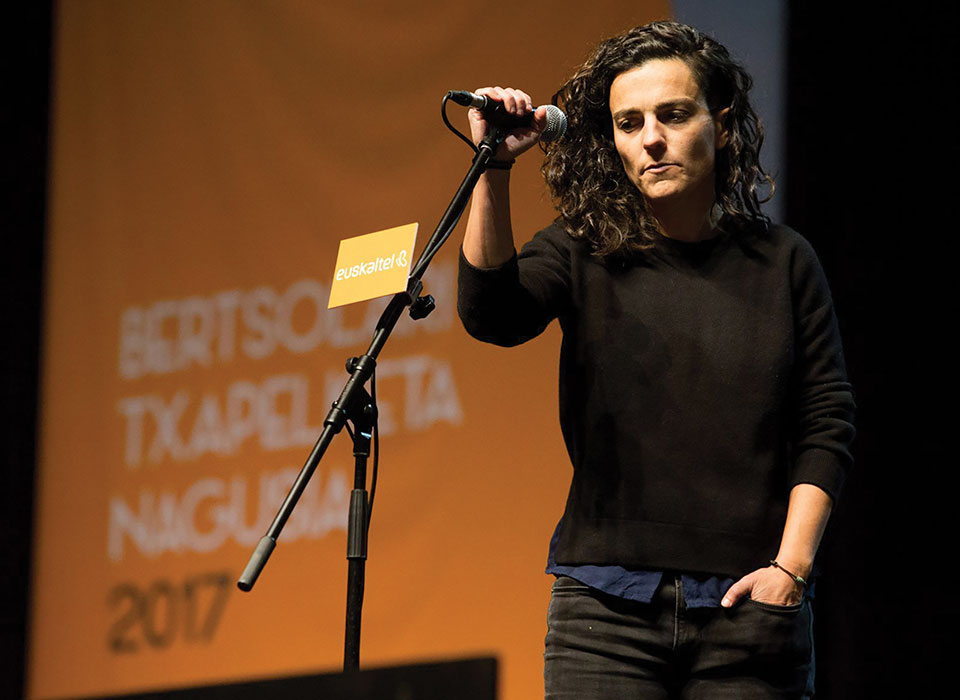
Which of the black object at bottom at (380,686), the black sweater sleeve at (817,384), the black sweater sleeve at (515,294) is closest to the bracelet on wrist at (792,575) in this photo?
the black sweater sleeve at (817,384)

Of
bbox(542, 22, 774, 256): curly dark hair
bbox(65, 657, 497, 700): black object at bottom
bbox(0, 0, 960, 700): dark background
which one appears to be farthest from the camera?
bbox(0, 0, 960, 700): dark background

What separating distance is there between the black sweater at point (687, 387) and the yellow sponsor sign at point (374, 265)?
4.2 inches

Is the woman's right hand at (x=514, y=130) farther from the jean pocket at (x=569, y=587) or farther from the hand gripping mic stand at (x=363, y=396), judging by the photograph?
the jean pocket at (x=569, y=587)

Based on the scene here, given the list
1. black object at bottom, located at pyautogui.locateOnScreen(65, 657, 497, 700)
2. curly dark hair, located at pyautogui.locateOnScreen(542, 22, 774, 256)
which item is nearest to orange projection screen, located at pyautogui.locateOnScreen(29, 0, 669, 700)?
curly dark hair, located at pyautogui.locateOnScreen(542, 22, 774, 256)

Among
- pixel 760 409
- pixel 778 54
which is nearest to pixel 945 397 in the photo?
pixel 778 54

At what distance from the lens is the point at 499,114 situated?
149cm

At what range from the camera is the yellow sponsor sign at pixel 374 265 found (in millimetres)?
1477

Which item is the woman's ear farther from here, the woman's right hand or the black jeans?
the black jeans

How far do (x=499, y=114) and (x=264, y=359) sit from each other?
6.88 feet

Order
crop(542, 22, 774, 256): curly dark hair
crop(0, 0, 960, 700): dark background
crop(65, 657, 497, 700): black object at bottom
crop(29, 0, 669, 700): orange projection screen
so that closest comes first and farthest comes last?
1. crop(65, 657, 497, 700): black object at bottom
2. crop(542, 22, 774, 256): curly dark hair
3. crop(0, 0, 960, 700): dark background
4. crop(29, 0, 669, 700): orange projection screen

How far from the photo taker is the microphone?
4.79 ft

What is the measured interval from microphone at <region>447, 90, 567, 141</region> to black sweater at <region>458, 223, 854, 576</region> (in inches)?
7.4

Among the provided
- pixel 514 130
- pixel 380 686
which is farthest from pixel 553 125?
pixel 380 686

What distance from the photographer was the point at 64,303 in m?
4.00
